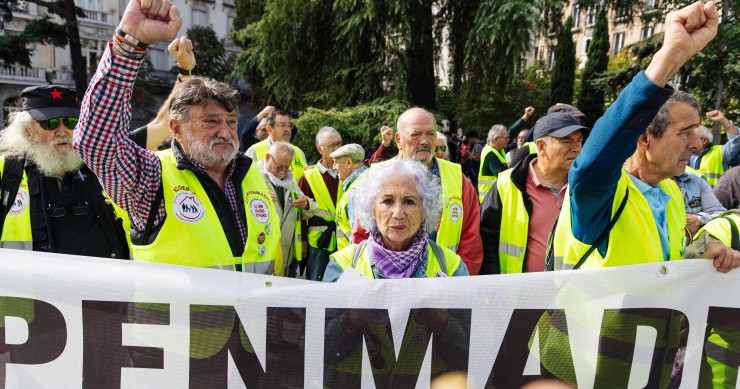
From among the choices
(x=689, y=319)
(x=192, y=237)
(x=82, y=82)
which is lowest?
(x=689, y=319)

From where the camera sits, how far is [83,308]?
213 cm

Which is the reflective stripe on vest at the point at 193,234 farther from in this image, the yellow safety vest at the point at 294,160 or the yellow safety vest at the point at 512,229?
the yellow safety vest at the point at 294,160

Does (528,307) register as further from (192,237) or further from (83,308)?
(83,308)

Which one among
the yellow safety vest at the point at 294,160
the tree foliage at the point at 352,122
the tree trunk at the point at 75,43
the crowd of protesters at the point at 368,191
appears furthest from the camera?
the tree trunk at the point at 75,43

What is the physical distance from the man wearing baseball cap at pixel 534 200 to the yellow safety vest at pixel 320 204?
2342 mm

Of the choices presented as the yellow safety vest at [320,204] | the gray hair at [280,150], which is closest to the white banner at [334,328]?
the gray hair at [280,150]

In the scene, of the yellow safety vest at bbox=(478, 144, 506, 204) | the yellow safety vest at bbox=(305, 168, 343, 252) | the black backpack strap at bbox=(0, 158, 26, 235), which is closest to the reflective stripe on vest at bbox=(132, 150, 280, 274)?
the black backpack strap at bbox=(0, 158, 26, 235)

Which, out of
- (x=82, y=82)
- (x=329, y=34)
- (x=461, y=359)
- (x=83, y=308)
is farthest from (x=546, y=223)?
(x=82, y=82)

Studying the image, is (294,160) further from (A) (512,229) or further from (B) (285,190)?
(A) (512,229)

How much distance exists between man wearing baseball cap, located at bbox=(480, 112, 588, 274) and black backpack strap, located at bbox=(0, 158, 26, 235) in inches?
108

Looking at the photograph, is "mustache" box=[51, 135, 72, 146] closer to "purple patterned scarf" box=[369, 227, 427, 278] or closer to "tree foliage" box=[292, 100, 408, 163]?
"purple patterned scarf" box=[369, 227, 427, 278]

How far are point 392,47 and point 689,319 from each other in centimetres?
1410

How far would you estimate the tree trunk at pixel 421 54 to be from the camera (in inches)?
584

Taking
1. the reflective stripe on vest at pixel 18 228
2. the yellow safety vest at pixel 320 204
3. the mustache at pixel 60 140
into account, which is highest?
the mustache at pixel 60 140
